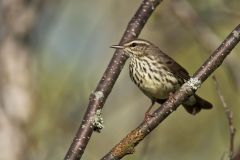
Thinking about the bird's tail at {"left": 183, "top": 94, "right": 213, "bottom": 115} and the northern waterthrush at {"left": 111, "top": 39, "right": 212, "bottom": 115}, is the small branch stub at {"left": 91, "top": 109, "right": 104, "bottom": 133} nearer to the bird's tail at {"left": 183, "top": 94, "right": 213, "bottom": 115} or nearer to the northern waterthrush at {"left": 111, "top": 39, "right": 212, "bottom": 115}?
the northern waterthrush at {"left": 111, "top": 39, "right": 212, "bottom": 115}

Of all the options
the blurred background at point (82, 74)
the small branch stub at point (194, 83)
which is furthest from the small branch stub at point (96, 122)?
the blurred background at point (82, 74)

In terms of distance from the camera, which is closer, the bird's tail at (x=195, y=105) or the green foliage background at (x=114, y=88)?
the bird's tail at (x=195, y=105)

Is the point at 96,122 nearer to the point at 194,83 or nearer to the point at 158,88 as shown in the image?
the point at 194,83

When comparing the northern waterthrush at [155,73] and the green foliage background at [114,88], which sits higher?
the northern waterthrush at [155,73]

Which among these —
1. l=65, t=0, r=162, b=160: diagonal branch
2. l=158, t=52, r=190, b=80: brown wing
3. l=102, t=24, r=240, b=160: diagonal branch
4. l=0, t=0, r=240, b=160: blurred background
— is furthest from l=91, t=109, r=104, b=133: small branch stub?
l=158, t=52, r=190, b=80: brown wing

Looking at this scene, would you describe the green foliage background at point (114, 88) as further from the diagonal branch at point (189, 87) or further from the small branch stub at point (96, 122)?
the diagonal branch at point (189, 87)

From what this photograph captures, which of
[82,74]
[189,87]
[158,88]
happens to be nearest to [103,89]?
[189,87]

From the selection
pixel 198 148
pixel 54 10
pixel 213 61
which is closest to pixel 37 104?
pixel 54 10
